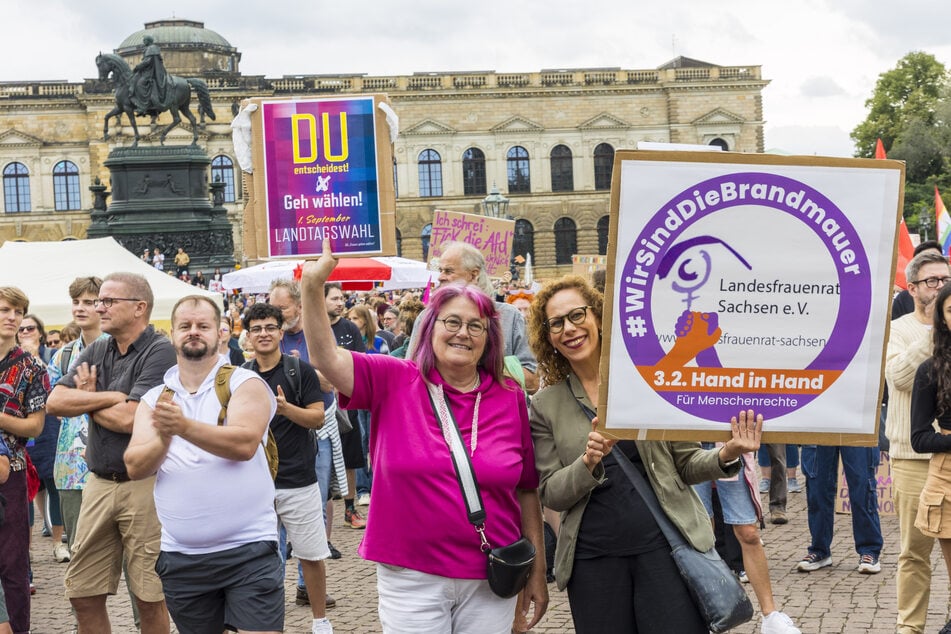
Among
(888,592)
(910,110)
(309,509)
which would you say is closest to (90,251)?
(309,509)

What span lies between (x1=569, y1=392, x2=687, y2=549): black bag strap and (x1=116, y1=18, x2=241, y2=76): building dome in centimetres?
6197

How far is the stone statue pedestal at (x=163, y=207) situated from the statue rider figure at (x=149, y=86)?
1.88 m

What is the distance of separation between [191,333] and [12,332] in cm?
162

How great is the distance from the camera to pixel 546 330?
400 cm

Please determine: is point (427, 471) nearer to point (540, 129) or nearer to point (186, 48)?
point (540, 129)

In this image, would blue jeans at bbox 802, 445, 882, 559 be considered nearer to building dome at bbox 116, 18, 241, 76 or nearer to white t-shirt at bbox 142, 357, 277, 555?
white t-shirt at bbox 142, 357, 277, 555

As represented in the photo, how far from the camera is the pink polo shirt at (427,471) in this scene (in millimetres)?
3734

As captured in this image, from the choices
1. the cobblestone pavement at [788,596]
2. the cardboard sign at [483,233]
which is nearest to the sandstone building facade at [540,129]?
the cardboard sign at [483,233]

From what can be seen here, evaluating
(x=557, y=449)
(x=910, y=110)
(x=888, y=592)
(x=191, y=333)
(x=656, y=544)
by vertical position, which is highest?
(x=910, y=110)

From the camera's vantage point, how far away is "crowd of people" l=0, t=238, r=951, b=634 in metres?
3.74

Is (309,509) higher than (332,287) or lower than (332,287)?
lower

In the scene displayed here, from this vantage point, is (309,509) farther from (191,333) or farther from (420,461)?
(420,461)

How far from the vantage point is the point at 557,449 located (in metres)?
3.88

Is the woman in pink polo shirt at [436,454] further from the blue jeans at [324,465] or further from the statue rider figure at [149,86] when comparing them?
the statue rider figure at [149,86]
